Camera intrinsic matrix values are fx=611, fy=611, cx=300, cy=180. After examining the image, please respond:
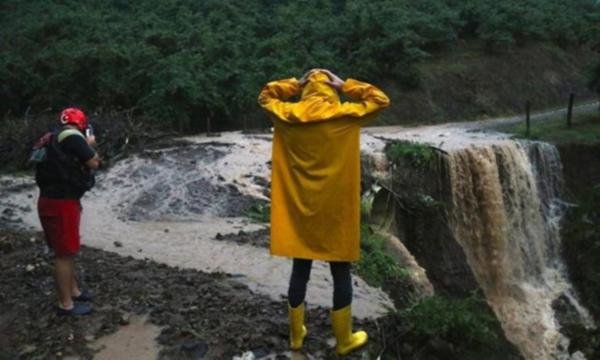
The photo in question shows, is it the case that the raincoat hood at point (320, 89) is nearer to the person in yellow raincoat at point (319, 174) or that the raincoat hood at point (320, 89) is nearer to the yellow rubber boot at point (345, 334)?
the person in yellow raincoat at point (319, 174)

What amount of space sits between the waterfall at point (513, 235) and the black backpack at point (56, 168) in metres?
8.57

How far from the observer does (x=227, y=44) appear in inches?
684

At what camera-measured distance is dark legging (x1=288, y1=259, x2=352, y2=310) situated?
3926mm

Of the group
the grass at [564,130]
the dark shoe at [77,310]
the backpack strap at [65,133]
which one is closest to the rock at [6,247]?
the dark shoe at [77,310]

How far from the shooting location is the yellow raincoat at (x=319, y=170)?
3.72m

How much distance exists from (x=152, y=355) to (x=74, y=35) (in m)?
16.7

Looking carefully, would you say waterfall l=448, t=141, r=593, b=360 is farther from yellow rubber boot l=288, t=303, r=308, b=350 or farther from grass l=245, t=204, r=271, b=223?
yellow rubber boot l=288, t=303, r=308, b=350

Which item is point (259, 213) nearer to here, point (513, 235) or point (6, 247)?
point (6, 247)

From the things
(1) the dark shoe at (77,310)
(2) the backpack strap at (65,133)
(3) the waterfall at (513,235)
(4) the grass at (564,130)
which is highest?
(2) the backpack strap at (65,133)

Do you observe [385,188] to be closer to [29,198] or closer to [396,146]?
[396,146]

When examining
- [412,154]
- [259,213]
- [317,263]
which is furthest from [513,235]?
[317,263]

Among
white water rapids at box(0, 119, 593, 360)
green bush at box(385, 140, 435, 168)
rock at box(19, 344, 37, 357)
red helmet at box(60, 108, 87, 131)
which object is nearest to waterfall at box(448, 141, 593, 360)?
white water rapids at box(0, 119, 593, 360)

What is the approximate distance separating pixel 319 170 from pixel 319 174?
A: 0.02m

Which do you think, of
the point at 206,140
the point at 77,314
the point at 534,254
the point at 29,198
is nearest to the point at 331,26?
the point at 206,140
